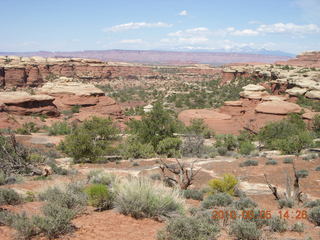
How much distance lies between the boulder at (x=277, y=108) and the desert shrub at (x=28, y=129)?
2405cm

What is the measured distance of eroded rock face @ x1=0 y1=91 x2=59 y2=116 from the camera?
33969 mm

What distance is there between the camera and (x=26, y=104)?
116 ft

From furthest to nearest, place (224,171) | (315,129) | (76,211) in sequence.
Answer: (315,129) < (224,171) < (76,211)

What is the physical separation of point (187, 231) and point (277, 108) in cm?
3158

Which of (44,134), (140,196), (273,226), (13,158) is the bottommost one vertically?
(44,134)

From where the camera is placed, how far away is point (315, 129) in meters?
29.5

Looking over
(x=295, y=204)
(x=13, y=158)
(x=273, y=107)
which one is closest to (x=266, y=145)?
(x=273, y=107)

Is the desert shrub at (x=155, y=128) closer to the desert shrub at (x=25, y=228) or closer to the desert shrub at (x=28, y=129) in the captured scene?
the desert shrub at (x=28, y=129)

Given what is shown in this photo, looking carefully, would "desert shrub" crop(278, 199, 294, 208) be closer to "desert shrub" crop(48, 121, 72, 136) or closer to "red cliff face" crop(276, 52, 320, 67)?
"desert shrub" crop(48, 121, 72, 136)

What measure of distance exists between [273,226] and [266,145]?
21097mm

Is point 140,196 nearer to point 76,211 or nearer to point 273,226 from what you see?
point 76,211

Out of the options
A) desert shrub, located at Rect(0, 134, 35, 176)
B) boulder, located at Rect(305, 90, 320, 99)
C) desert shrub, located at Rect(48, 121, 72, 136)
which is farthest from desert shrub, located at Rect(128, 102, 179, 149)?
boulder, located at Rect(305, 90, 320, 99)

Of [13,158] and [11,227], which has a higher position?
[11,227]

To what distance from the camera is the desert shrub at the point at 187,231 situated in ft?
15.3
